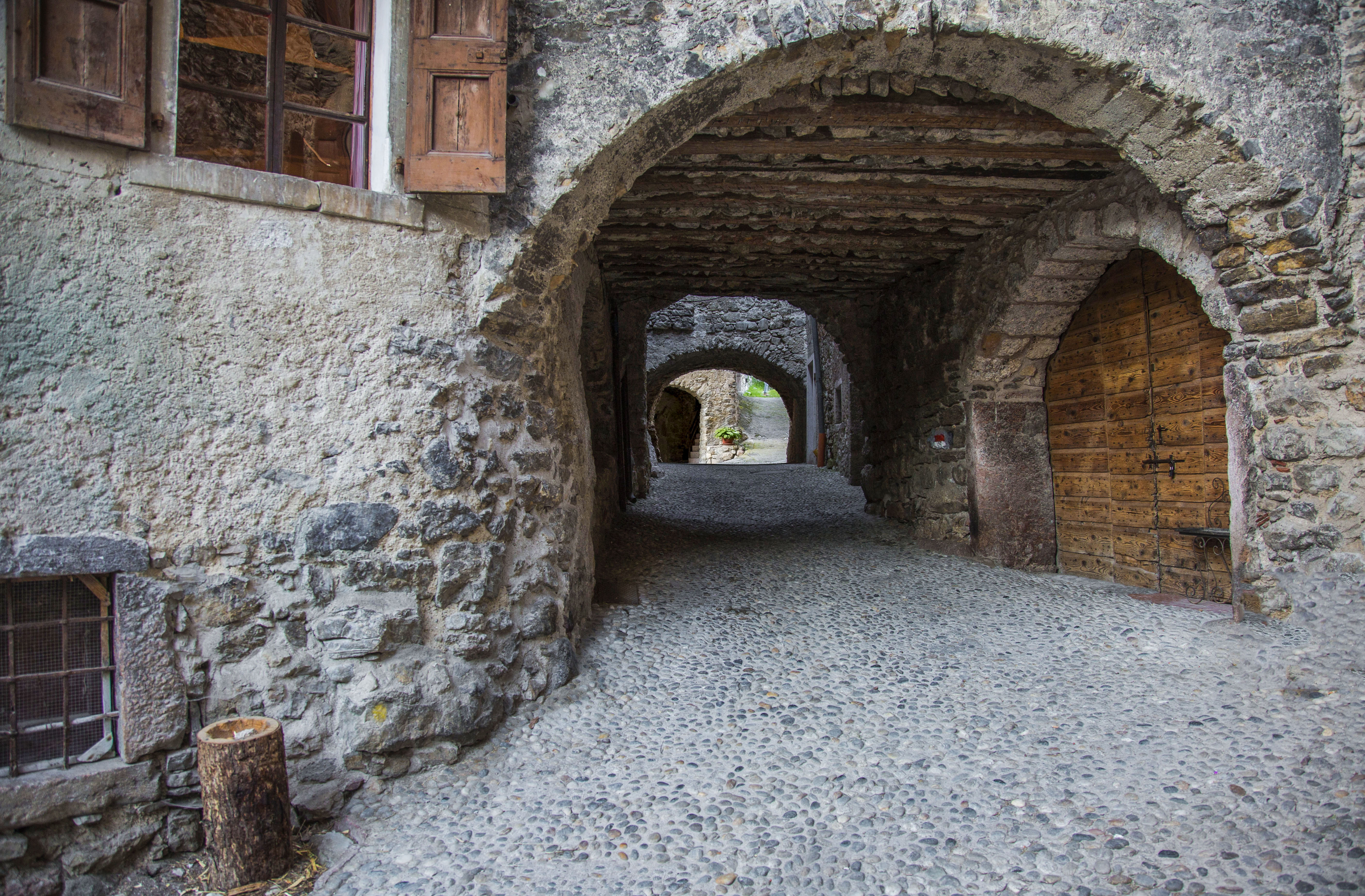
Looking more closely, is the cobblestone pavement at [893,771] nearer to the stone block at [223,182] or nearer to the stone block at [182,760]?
the stone block at [182,760]

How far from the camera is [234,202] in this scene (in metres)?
2.57

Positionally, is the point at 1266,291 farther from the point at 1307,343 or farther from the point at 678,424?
the point at 678,424

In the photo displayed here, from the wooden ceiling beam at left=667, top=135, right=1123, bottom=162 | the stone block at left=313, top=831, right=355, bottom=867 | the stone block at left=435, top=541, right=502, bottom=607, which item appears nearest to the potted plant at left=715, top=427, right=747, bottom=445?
the wooden ceiling beam at left=667, top=135, right=1123, bottom=162

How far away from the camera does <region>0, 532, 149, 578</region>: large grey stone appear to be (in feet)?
7.35

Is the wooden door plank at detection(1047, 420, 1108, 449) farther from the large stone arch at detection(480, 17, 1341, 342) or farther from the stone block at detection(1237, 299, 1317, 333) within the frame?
the large stone arch at detection(480, 17, 1341, 342)

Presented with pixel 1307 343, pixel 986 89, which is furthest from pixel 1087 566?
pixel 986 89

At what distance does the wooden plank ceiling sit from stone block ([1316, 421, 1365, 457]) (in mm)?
1684

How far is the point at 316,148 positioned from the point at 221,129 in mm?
588

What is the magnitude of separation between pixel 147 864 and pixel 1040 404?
18.2ft

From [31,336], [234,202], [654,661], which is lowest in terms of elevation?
[654,661]

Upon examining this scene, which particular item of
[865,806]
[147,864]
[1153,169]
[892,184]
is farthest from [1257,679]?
[147,864]

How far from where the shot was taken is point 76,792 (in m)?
2.28

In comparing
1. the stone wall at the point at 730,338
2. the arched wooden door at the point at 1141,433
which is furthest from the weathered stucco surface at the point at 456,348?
the stone wall at the point at 730,338

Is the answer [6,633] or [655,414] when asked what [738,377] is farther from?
[6,633]
